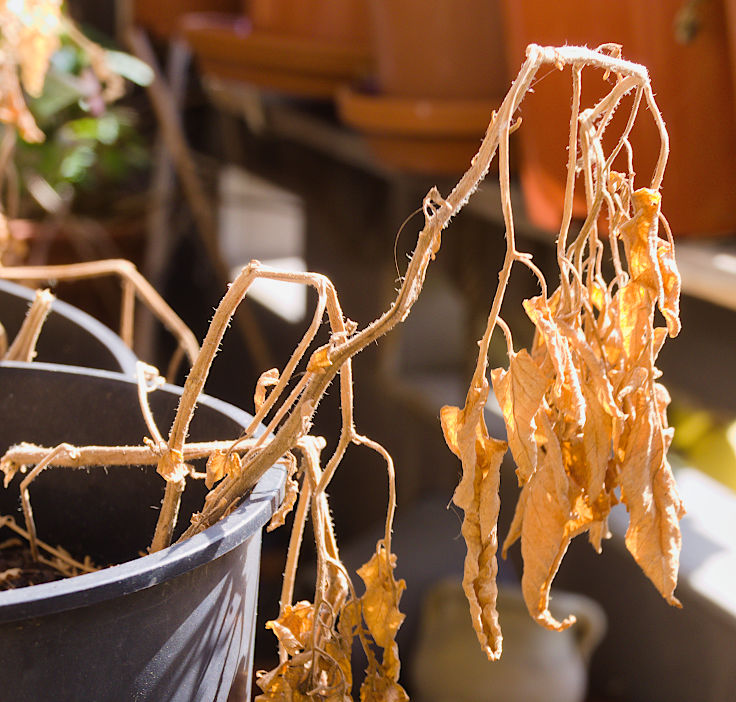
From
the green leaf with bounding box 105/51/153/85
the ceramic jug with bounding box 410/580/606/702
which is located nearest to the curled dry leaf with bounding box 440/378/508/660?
the ceramic jug with bounding box 410/580/606/702

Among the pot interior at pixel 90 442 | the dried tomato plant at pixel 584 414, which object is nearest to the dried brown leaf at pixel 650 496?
the dried tomato plant at pixel 584 414

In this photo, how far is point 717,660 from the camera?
97cm

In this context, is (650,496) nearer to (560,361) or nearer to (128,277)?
(560,361)

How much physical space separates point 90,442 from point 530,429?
0.26 m

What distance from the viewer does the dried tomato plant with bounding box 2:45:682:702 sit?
0.33 metres

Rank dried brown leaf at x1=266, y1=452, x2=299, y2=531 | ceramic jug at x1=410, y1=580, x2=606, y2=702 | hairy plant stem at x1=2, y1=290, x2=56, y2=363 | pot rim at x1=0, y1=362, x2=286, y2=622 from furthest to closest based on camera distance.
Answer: ceramic jug at x1=410, y1=580, x2=606, y2=702 → hairy plant stem at x1=2, y1=290, x2=56, y2=363 → dried brown leaf at x1=266, y1=452, x2=299, y2=531 → pot rim at x1=0, y1=362, x2=286, y2=622

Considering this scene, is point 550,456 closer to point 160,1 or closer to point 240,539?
point 240,539

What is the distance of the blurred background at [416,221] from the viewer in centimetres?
87

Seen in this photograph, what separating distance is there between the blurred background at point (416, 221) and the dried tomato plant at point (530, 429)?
0.19ft

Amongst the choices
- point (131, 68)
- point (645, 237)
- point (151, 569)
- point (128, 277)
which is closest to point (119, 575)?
point (151, 569)

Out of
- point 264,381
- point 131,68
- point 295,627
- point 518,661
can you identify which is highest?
point 131,68

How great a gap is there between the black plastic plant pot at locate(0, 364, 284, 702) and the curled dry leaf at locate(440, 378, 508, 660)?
8 centimetres

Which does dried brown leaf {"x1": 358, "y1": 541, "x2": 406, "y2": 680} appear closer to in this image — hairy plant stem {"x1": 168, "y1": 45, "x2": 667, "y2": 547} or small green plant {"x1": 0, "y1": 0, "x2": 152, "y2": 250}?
hairy plant stem {"x1": 168, "y1": 45, "x2": 667, "y2": 547}

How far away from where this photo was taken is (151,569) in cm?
32
